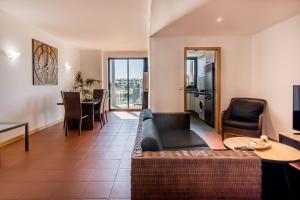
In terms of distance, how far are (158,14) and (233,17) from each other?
53.7 inches

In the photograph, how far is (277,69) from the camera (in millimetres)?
4363

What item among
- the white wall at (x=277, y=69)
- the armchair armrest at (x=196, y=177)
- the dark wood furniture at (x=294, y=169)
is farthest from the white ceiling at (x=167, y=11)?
the armchair armrest at (x=196, y=177)

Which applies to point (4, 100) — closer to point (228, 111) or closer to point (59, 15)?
point (59, 15)

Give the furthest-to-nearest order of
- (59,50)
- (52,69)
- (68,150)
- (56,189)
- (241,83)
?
(59,50)
(52,69)
(241,83)
(68,150)
(56,189)

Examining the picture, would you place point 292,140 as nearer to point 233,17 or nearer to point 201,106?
point 233,17

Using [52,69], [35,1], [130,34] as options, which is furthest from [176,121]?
[52,69]

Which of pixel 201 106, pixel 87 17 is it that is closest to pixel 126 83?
pixel 201 106

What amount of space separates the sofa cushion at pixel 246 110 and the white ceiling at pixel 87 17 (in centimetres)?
265

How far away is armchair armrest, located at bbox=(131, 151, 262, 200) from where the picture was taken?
62.4 inches

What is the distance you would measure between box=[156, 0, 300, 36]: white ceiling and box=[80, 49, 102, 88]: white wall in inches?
185

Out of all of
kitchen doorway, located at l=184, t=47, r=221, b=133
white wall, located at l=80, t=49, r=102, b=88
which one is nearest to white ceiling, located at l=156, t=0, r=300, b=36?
kitchen doorway, located at l=184, t=47, r=221, b=133

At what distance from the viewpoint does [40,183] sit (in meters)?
2.68

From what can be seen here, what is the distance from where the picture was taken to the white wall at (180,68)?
526 cm

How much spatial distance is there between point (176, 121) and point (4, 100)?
325 cm
